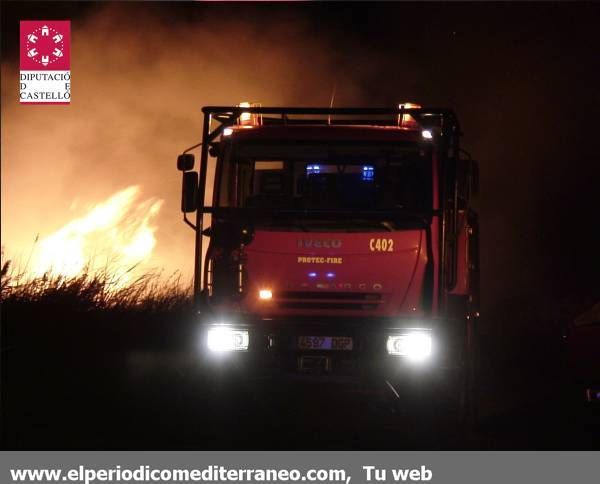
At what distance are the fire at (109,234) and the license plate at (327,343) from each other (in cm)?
1349

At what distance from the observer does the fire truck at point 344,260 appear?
13.5 meters

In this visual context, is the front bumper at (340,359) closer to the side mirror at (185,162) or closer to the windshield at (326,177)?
the windshield at (326,177)

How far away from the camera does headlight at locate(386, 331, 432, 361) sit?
13.4m

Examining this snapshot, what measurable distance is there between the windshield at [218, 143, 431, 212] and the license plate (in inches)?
52.1

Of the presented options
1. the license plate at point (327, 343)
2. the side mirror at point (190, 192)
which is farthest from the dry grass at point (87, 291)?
the license plate at point (327, 343)

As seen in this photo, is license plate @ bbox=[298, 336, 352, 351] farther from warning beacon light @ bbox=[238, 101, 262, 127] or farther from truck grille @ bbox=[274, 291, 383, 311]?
warning beacon light @ bbox=[238, 101, 262, 127]

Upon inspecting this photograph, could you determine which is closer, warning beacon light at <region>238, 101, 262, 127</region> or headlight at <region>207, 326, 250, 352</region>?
headlight at <region>207, 326, 250, 352</region>

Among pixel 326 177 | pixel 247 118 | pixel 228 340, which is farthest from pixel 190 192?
pixel 228 340

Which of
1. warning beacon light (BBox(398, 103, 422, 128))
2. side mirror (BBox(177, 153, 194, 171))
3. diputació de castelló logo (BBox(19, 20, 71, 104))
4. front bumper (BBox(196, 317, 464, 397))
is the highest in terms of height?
diputació de castelló logo (BBox(19, 20, 71, 104))

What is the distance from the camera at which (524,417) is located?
14602mm

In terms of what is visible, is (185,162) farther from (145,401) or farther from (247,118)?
(145,401)

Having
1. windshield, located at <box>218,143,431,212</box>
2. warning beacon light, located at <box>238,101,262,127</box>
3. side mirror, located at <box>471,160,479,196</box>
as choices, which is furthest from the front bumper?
warning beacon light, located at <box>238,101,262,127</box>

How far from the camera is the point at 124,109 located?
32.0 meters

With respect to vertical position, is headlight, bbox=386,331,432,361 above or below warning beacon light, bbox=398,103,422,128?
below
